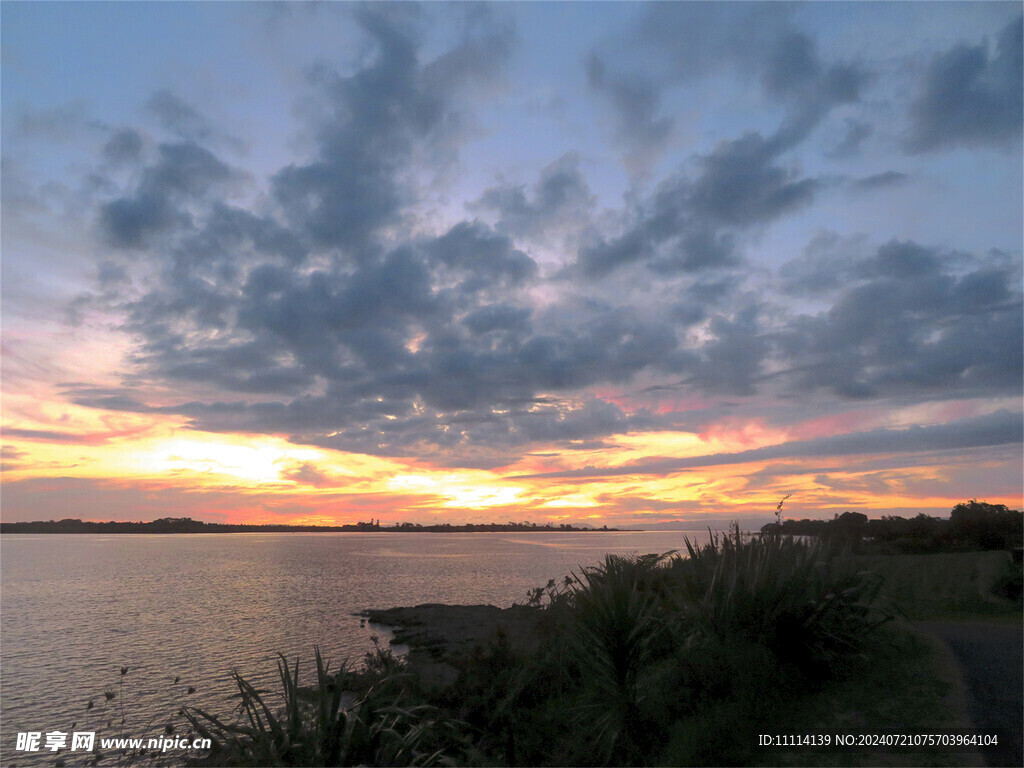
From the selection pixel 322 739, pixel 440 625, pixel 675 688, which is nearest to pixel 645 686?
pixel 675 688

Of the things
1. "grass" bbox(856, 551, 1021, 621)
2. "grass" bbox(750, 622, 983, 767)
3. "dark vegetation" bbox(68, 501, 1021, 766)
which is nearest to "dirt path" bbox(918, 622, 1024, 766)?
"grass" bbox(750, 622, 983, 767)

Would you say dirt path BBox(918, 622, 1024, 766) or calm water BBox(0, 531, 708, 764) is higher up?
dirt path BBox(918, 622, 1024, 766)

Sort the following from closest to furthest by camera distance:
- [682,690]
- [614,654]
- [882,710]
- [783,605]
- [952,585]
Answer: [882,710]
[682,690]
[614,654]
[783,605]
[952,585]

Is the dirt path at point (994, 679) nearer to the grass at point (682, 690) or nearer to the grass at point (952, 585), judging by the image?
the grass at point (682, 690)

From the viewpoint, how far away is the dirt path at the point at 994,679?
5867 millimetres

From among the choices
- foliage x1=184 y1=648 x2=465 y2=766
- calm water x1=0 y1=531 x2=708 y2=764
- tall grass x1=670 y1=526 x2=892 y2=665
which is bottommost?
calm water x1=0 y1=531 x2=708 y2=764

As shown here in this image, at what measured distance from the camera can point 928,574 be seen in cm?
1709

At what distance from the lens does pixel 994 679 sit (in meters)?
7.86

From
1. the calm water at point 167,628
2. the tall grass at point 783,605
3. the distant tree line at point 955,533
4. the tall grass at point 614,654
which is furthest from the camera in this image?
→ the distant tree line at point 955,533

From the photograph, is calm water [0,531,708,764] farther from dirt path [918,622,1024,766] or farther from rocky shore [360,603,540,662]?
dirt path [918,622,1024,766]

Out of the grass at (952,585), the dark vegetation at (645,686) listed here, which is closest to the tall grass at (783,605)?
the dark vegetation at (645,686)

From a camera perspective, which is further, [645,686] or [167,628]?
[167,628]

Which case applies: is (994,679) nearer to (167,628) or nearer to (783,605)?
(783,605)

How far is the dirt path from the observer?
5867 millimetres
